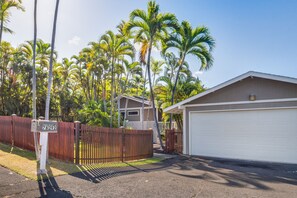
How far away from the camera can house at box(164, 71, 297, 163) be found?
35.7ft

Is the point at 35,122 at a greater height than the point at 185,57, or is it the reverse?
the point at 185,57

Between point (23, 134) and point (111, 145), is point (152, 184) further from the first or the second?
point (23, 134)

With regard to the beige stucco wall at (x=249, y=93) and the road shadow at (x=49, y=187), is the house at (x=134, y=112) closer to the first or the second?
the beige stucco wall at (x=249, y=93)

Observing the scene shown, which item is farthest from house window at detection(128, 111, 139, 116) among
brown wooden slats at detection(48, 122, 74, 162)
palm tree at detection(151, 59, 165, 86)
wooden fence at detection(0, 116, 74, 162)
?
brown wooden slats at detection(48, 122, 74, 162)

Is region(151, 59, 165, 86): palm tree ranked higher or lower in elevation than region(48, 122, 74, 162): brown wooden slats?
higher

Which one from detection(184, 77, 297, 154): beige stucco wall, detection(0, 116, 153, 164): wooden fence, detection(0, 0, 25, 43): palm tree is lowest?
detection(0, 116, 153, 164): wooden fence

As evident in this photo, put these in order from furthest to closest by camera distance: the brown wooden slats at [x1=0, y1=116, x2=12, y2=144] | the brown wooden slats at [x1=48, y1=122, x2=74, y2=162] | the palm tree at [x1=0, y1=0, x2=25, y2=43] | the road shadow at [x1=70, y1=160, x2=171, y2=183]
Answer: the palm tree at [x1=0, y1=0, x2=25, y2=43]
the brown wooden slats at [x1=0, y1=116, x2=12, y2=144]
the brown wooden slats at [x1=48, y1=122, x2=74, y2=162]
the road shadow at [x1=70, y1=160, x2=171, y2=183]

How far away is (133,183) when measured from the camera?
635cm

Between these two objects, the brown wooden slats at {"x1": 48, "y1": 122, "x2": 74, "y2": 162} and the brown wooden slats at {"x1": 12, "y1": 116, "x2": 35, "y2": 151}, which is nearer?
the brown wooden slats at {"x1": 48, "y1": 122, "x2": 74, "y2": 162}

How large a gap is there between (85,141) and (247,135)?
757cm

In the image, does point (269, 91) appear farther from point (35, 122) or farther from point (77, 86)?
point (77, 86)

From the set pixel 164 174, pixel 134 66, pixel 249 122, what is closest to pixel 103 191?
pixel 164 174

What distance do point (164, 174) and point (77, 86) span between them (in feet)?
90.3

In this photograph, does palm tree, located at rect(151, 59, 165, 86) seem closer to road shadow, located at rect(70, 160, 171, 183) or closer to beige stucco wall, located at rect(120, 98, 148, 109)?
beige stucco wall, located at rect(120, 98, 148, 109)
